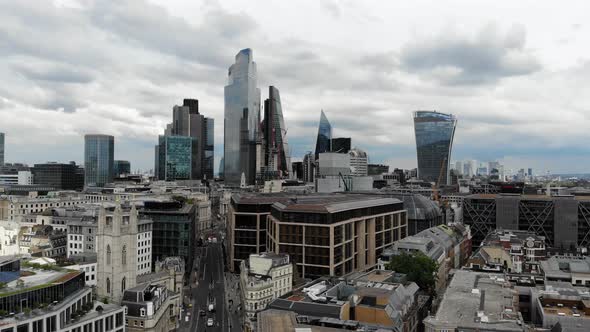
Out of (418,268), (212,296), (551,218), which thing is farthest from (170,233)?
(551,218)

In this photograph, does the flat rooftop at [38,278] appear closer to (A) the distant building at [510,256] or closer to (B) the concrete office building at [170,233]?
(B) the concrete office building at [170,233]

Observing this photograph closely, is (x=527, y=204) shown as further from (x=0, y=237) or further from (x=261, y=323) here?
(x=0, y=237)

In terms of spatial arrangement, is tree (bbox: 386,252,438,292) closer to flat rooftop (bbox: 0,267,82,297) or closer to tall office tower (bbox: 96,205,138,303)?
tall office tower (bbox: 96,205,138,303)

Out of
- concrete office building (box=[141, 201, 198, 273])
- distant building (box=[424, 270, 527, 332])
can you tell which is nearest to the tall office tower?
concrete office building (box=[141, 201, 198, 273])

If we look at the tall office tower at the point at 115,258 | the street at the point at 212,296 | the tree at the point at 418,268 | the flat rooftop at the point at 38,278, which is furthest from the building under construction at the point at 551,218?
the flat rooftop at the point at 38,278

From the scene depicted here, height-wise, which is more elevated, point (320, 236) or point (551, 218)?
point (320, 236)

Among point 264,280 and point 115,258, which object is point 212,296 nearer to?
point 264,280
